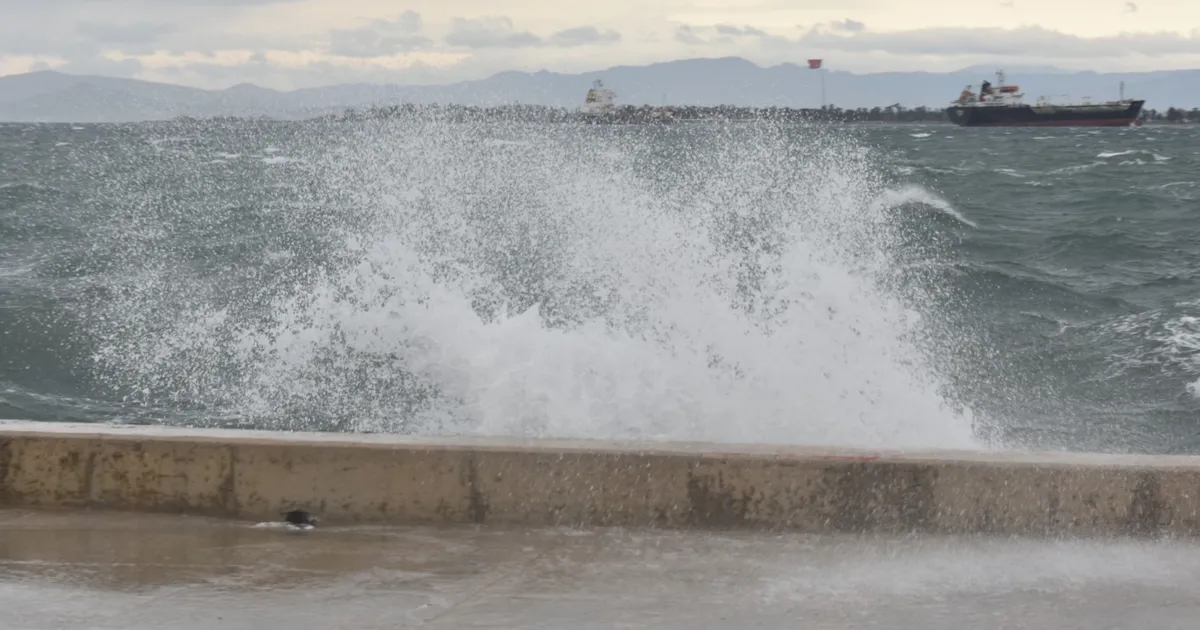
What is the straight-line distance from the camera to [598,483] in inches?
215

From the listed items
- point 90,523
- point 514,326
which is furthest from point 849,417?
point 90,523

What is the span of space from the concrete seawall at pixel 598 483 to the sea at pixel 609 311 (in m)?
1.34

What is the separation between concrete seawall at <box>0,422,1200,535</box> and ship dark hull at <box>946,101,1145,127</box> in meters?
99.0

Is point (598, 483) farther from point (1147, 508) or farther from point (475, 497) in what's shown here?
point (1147, 508)

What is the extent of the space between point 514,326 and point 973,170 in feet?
99.8

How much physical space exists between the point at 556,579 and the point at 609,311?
677cm

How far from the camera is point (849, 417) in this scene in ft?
30.2

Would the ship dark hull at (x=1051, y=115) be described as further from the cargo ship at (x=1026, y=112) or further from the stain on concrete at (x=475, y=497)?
the stain on concrete at (x=475, y=497)

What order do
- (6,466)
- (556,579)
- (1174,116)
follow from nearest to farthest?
(556,579) → (6,466) → (1174,116)

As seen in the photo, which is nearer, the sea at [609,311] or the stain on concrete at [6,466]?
the stain on concrete at [6,466]

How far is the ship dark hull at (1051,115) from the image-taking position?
98812mm

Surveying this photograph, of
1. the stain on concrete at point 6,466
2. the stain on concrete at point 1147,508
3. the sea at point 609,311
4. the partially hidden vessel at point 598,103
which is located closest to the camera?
the stain on concrete at point 1147,508

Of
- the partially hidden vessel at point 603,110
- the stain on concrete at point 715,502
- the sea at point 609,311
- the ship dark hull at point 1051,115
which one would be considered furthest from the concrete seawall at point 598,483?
the ship dark hull at point 1051,115

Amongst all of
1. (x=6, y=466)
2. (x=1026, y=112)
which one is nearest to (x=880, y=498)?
(x=6, y=466)
